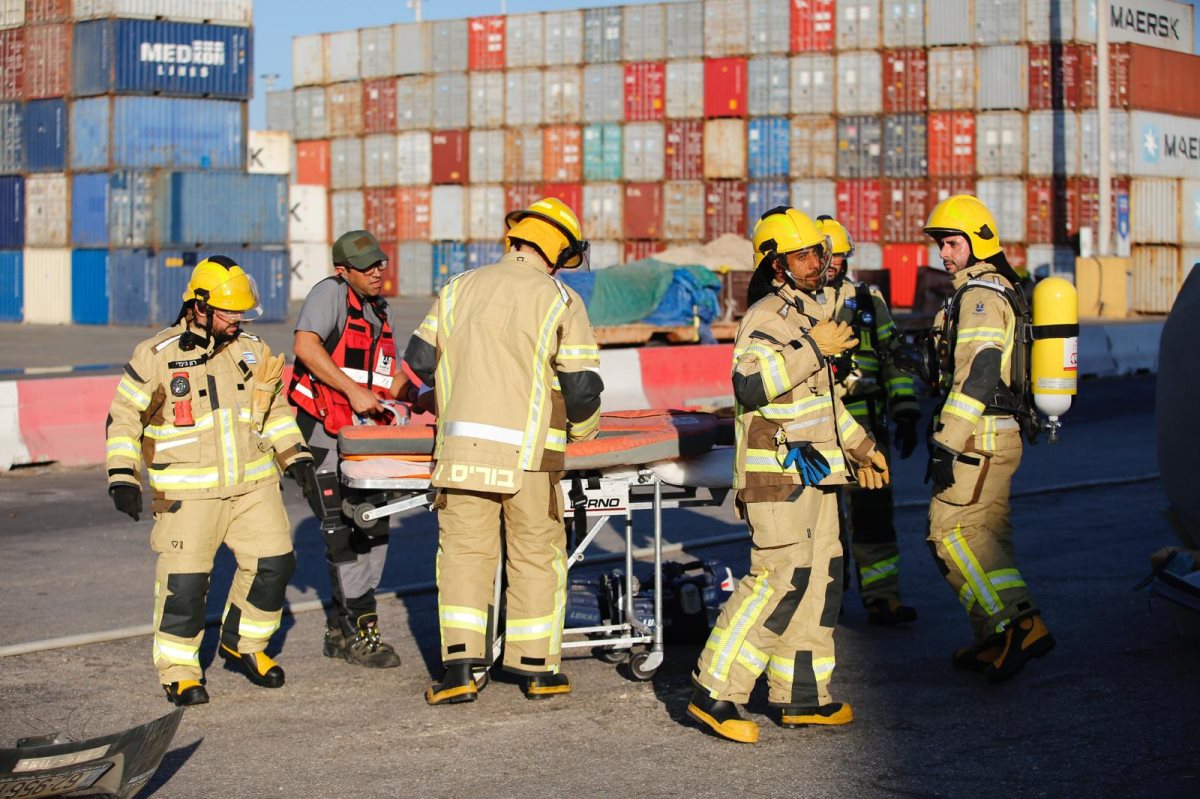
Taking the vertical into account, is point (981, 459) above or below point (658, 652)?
above

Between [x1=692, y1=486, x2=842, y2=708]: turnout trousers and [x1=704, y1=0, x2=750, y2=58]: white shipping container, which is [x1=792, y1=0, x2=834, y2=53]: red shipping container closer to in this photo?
[x1=704, y1=0, x2=750, y2=58]: white shipping container

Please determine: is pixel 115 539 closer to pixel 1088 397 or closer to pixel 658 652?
pixel 658 652

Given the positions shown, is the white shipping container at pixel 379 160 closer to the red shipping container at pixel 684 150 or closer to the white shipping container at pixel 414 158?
the white shipping container at pixel 414 158

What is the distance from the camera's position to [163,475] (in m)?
6.05

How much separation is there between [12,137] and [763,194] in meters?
21.8

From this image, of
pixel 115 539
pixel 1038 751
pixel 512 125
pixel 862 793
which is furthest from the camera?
pixel 512 125

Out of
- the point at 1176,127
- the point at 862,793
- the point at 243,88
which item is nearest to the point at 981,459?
the point at 862,793

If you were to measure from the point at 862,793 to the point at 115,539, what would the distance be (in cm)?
645

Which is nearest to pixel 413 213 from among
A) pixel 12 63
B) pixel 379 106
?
pixel 379 106

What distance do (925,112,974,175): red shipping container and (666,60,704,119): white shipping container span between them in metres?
7.29

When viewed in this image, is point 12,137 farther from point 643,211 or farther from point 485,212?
point 643,211

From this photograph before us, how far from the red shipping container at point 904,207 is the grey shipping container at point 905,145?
1.03 ft

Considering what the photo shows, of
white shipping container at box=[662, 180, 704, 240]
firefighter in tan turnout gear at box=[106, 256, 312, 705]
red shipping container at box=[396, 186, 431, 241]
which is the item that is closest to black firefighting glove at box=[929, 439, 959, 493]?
firefighter in tan turnout gear at box=[106, 256, 312, 705]

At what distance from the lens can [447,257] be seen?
52.0 meters
